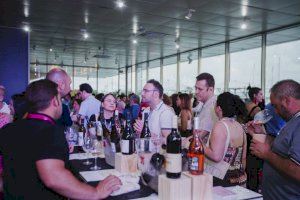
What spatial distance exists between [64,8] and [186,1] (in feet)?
8.79

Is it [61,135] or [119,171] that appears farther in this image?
[119,171]

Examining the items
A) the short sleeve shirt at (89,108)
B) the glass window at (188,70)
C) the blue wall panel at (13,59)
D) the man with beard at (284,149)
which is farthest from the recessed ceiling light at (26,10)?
the glass window at (188,70)

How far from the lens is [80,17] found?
7371 millimetres

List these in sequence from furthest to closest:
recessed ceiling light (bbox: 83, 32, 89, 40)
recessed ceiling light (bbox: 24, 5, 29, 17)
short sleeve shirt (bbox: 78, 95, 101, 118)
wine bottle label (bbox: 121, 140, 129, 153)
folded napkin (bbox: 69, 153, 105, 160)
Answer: recessed ceiling light (bbox: 83, 32, 89, 40)
recessed ceiling light (bbox: 24, 5, 29, 17)
short sleeve shirt (bbox: 78, 95, 101, 118)
folded napkin (bbox: 69, 153, 105, 160)
wine bottle label (bbox: 121, 140, 129, 153)

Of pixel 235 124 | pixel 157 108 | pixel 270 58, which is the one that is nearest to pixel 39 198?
pixel 235 124

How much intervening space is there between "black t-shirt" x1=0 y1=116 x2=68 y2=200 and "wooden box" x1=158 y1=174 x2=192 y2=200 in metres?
0.52

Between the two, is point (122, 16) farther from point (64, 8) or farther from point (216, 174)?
point (216, 174)

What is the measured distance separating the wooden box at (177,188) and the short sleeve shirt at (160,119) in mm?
1714

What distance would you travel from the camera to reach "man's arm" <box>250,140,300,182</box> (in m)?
1.59

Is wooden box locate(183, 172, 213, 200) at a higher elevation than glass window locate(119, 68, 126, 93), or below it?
below

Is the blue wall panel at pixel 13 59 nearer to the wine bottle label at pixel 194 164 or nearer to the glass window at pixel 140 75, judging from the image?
the wine bottle label at pixel 194 164

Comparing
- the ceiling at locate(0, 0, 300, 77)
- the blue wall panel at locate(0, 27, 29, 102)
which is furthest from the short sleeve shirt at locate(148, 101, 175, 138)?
the blue wall panel at locate(0, 27, 29, 102)

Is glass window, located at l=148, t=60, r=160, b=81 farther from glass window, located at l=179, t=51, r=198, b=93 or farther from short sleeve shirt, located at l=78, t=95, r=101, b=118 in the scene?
short sleeve shirt, located at l=78, t=95, r=101, b=118

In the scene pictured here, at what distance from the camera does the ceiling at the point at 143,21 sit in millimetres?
6254
